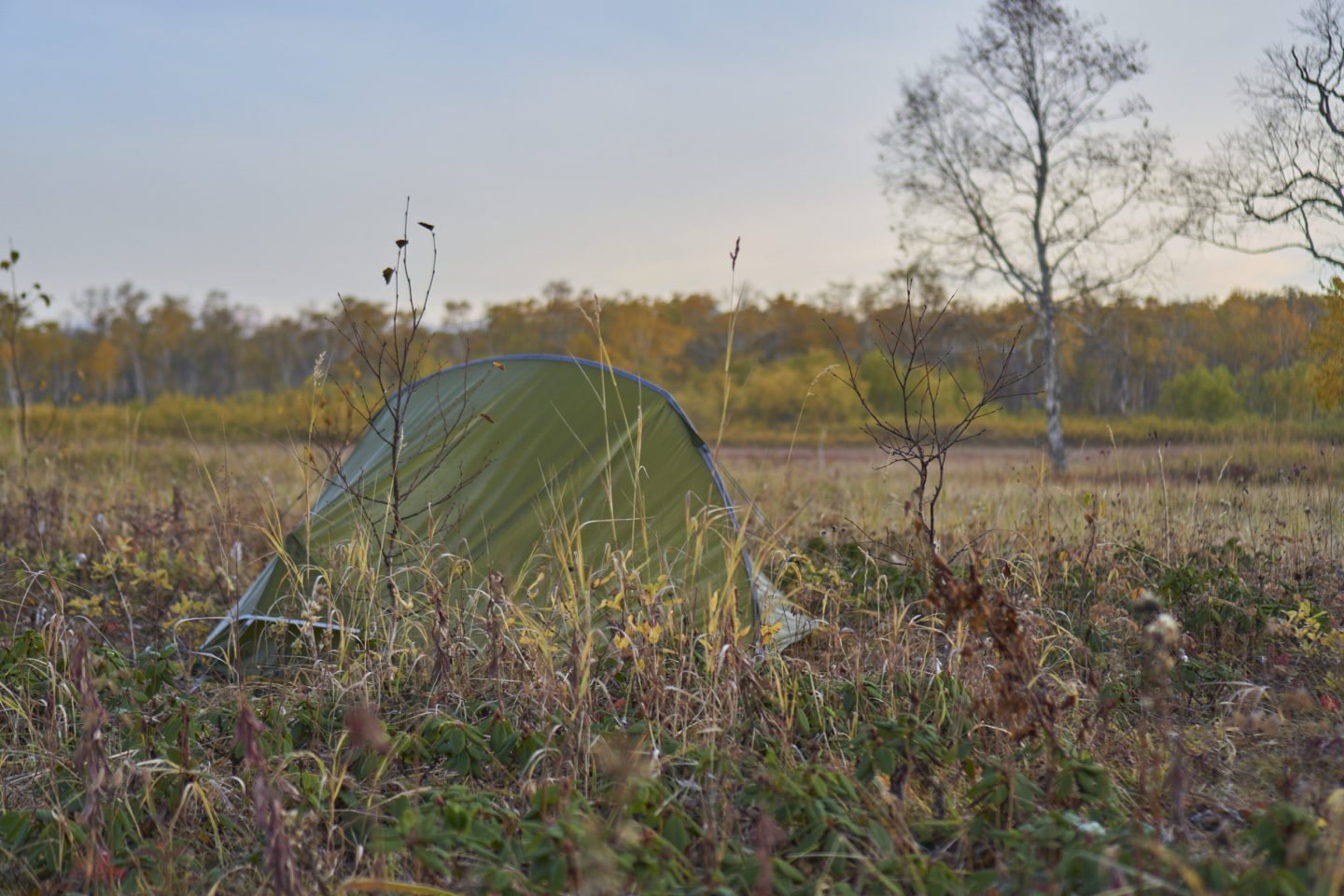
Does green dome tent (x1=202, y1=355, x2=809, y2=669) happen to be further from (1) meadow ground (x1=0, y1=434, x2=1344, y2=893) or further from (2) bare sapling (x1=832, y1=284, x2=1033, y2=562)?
(2) bare sapling (x1=832, y1=284, x2=1033, y2=562)

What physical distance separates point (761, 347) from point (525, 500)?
4245cm

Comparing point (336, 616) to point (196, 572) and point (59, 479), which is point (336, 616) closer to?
point (196, 572)

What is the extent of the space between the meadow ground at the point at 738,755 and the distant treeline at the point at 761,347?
1.05 m

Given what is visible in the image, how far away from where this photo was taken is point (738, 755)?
2.80 metres

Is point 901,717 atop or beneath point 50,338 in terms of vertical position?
beneath

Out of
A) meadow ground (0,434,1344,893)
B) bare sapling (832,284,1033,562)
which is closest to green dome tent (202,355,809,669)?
meadow ground (0,434,1344,893)

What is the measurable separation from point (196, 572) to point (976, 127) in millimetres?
14826

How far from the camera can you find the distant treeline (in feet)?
30.6

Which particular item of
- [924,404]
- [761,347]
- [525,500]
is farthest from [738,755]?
[761,347]

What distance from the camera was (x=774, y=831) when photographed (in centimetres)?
197

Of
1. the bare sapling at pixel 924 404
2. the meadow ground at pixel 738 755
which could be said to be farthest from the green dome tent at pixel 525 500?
the bare sapling at pixel 924 404

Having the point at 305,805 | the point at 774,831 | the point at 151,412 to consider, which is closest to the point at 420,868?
the point at 305,805

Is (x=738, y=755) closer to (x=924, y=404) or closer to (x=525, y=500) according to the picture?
(x=525, y=500)

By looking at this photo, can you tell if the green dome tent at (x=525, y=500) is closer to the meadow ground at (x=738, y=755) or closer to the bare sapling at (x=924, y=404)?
the meadow ground at (x=738, y=755)
